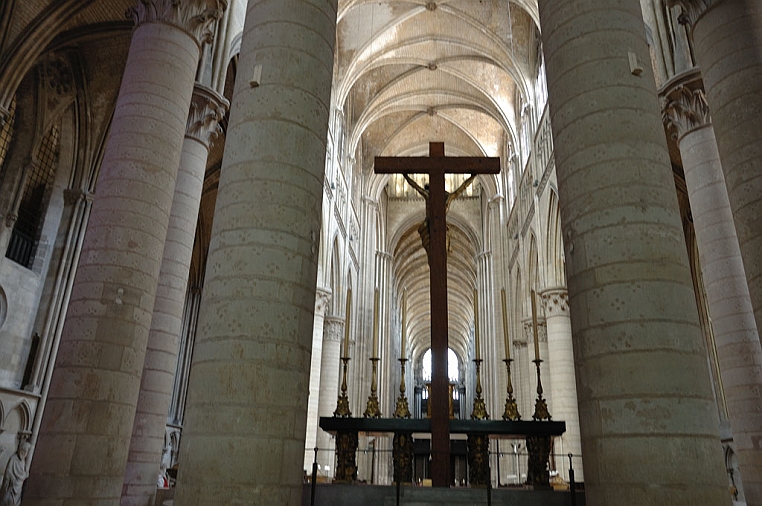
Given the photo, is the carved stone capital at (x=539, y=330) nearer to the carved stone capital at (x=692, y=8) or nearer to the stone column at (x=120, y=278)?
the carved stone capital at (x=692, y=8)

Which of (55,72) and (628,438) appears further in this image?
(55,72)

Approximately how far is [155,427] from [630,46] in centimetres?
694

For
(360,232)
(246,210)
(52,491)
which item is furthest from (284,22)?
(360,232)

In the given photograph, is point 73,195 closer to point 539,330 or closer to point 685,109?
point 685,109

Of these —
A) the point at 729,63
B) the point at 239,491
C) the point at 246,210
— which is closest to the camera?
the point at 239,491

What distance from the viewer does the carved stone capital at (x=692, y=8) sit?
24.1 ft

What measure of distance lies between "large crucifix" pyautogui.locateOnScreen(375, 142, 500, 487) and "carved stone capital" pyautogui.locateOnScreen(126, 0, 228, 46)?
10.3 feet

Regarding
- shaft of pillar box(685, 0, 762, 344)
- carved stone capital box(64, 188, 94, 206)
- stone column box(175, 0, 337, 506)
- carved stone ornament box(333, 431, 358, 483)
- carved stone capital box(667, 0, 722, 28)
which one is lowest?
carved stone ornament box(333, 431, 358, 483)

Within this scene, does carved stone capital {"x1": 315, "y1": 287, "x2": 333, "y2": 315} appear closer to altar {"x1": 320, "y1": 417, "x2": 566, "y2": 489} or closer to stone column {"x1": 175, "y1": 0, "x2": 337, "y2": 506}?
altar {"x1": 320, "y1": 417, "x2": 566, "y2": 489}

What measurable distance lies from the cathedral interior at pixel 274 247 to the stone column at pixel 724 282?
3cm

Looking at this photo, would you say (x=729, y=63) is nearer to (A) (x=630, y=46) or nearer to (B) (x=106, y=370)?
(A) (x=630, y=46)

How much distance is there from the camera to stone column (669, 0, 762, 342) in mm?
6078

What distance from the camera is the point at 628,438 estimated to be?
11.8ft

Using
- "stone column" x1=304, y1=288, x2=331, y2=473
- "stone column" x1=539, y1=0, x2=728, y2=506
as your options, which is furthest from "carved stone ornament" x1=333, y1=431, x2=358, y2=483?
"stone column" x1=304, y1=288, x2=331, y2=473
